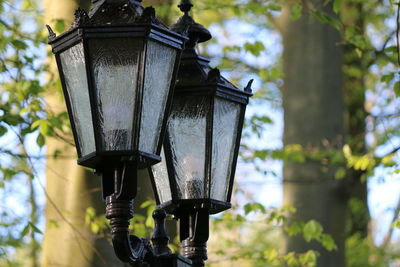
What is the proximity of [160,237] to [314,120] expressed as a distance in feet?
25.1

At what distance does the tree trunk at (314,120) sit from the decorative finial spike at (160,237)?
6.55 m

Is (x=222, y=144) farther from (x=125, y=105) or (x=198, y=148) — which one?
(x=125, y=105)

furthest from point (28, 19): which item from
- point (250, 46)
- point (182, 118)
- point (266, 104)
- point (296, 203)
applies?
point (182, 118)

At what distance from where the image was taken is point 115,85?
3072 mm

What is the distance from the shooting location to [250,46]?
7531mm

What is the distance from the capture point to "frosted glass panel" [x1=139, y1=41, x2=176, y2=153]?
10.2ft

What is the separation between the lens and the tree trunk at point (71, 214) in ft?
20.5

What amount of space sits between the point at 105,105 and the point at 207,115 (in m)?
0.70

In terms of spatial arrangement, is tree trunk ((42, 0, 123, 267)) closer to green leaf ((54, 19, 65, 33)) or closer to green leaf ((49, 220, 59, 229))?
green leaf ((49, 220, 59, 229))

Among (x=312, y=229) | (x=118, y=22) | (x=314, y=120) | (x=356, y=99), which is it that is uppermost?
(x=356, y=99)

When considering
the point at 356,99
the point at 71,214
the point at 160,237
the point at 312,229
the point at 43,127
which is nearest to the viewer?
the point at 160,237

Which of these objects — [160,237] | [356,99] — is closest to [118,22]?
[160,237]

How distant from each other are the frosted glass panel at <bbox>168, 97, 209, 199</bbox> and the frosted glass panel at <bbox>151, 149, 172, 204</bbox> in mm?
55

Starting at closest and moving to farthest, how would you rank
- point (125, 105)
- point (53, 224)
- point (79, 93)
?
point (125, 105)
point (79, 93)
point (53, 224)
